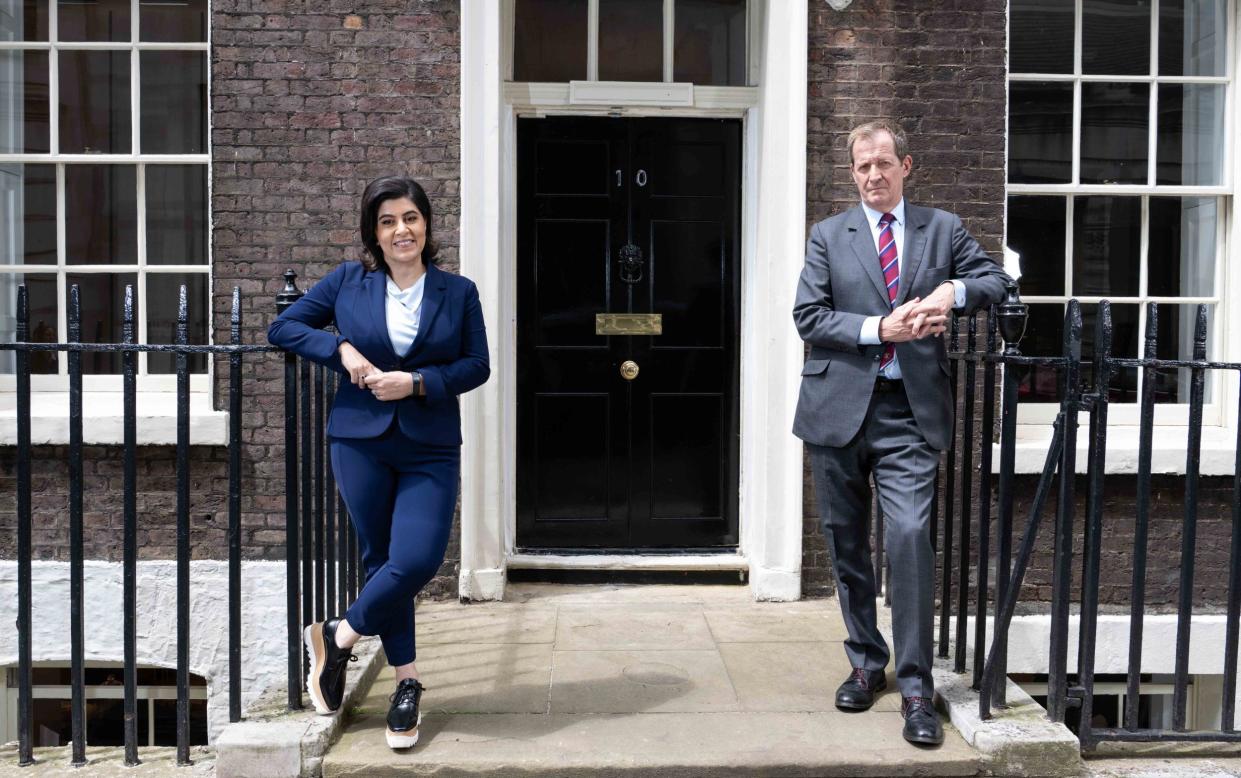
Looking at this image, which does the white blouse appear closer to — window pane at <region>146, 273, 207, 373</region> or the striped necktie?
the striped necktie

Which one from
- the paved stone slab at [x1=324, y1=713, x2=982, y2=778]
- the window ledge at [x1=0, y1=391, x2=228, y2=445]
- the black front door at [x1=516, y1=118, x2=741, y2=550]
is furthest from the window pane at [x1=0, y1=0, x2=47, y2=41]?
the paved stone slab at [x1=324, y1=713, x2=982, y2=778]

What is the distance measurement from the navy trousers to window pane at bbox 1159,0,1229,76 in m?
4.69

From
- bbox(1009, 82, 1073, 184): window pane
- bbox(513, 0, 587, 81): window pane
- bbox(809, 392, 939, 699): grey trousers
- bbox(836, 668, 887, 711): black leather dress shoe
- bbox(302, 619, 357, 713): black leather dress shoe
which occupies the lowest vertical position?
bbox(836, 668, 887, 711): black leather dress shoe

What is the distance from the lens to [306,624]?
3.79 meters

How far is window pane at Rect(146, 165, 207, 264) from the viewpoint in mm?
5758

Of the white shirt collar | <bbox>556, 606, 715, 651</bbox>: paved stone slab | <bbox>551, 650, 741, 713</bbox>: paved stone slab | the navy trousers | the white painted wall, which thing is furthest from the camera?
the white painted wall

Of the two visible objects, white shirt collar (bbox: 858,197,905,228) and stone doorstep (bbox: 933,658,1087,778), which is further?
white shirt collar (bbox: 858,197,905,228)

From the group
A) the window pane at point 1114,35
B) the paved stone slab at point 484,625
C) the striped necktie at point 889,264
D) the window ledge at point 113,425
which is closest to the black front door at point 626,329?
the paved stone slab at point 484,625

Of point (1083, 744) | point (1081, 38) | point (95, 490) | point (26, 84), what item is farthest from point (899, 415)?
point (26, 84)

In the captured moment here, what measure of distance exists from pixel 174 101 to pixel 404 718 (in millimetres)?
3909

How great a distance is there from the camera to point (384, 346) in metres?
3.37

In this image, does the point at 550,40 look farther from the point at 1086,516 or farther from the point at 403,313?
the point at 1086,516

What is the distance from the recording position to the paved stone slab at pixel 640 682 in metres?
3.84

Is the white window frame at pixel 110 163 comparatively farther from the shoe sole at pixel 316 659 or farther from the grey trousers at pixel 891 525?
the grey trousers at pixel 891 525
